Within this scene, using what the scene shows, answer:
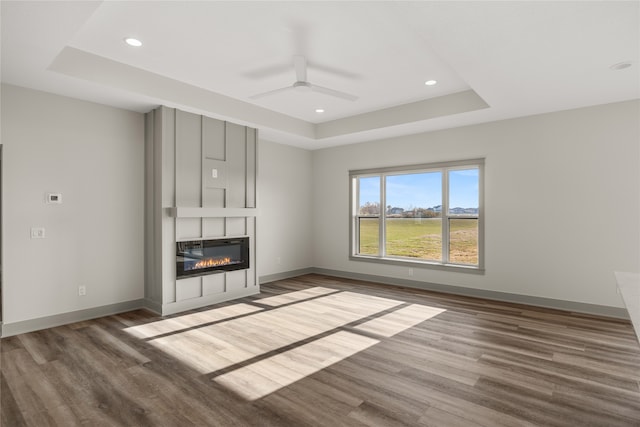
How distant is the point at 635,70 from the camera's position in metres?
3.43

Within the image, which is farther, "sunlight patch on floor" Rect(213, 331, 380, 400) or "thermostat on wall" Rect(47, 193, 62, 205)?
"thermostat on wall" Rect(47, 193, 62, 205)

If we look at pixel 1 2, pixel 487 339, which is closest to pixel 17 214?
pixel 1 2

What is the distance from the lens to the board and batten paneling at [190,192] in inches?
181

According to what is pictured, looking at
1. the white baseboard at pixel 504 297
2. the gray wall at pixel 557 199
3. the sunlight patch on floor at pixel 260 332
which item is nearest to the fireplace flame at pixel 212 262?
the sunlight patch on floor at pixel 260 332

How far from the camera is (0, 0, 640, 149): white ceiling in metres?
2.59

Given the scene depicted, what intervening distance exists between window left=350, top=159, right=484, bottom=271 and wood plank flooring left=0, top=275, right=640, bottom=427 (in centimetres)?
147

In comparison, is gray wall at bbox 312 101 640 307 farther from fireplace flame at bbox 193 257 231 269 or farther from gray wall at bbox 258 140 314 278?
fireplace flame at bbox 193 257 231 269

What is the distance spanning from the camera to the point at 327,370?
294 centimetres

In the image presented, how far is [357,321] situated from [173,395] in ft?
7.52

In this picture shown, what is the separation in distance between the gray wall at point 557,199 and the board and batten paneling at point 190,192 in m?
3.14

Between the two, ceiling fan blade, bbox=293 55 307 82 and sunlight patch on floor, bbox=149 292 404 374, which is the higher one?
ceiling fan blade, bbox=293 55 307 82

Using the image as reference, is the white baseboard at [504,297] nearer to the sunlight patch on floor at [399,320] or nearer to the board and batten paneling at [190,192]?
the sunlight patch on floor at [399,320]

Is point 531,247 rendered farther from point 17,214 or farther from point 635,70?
point 17,214

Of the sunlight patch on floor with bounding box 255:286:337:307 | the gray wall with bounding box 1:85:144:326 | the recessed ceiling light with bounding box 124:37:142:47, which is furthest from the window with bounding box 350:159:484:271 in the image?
the recessed ceiling light with bounding box 124:37:142:47
